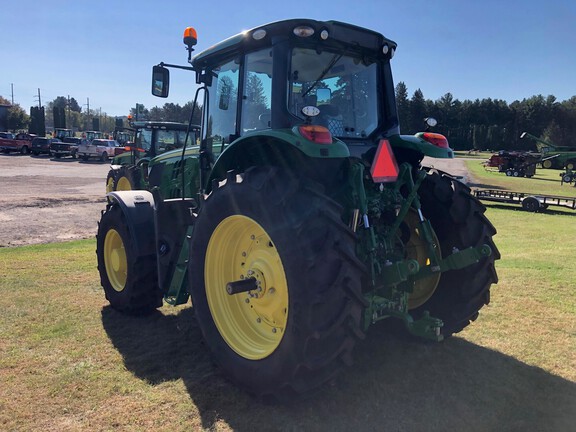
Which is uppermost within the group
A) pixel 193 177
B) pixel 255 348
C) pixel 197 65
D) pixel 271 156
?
pixel 197 65

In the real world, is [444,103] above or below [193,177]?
above

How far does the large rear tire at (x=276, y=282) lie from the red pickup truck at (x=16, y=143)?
40.5 meters

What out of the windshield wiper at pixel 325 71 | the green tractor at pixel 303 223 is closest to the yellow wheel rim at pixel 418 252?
the green tractor at pixel 303 223

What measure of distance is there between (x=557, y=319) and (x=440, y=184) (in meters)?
2.08

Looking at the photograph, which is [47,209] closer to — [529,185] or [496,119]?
[529,185]

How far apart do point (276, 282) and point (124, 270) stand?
2.34m

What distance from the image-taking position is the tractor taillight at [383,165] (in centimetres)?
327

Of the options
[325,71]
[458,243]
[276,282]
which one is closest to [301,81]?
[325,71]

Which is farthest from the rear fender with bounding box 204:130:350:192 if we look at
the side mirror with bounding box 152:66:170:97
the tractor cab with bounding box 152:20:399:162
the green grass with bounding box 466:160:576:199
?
the green grass with bounding box 466:160:576:199

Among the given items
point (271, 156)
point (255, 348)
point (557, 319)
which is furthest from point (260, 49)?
point (557, 319)

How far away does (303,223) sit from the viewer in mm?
2727

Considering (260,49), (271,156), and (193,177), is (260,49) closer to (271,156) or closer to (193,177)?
(271,156)

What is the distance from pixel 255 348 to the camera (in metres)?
3.30

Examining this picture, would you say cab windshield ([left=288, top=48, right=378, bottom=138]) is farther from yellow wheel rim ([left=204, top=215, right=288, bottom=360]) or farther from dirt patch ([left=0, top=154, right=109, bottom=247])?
dirt patch ([left=0, top=154, right=109, bottom=247])
